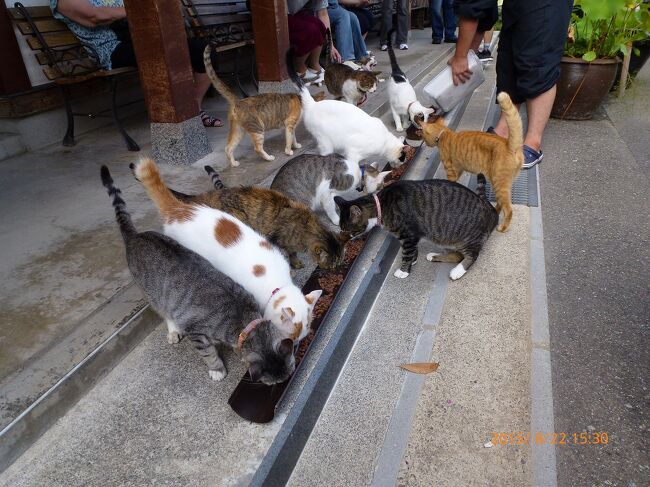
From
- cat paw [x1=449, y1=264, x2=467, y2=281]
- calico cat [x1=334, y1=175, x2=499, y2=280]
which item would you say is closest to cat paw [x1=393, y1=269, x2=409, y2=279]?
calico cat [x1=334, y1=175, x2=499, y2=280]

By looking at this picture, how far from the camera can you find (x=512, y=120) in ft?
9.07

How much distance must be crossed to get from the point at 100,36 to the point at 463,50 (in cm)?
348

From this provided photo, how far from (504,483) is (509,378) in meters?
0.51

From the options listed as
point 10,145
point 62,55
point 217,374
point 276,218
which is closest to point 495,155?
point 276,218

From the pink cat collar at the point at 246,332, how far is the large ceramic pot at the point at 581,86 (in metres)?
4.92

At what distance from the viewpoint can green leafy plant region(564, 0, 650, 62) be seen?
5023 mm

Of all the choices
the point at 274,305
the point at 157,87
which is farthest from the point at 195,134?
the point at 274,305

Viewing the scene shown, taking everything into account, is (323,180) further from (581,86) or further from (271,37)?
(581,86)

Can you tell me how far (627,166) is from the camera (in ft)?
13.5

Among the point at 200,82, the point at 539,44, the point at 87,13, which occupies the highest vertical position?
the point at 87,13

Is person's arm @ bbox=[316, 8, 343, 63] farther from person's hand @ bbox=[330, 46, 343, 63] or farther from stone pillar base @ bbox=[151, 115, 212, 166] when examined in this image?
stone pillar base @ bbox=[151, 115, 212, 166]

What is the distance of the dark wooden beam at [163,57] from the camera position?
132 inches
